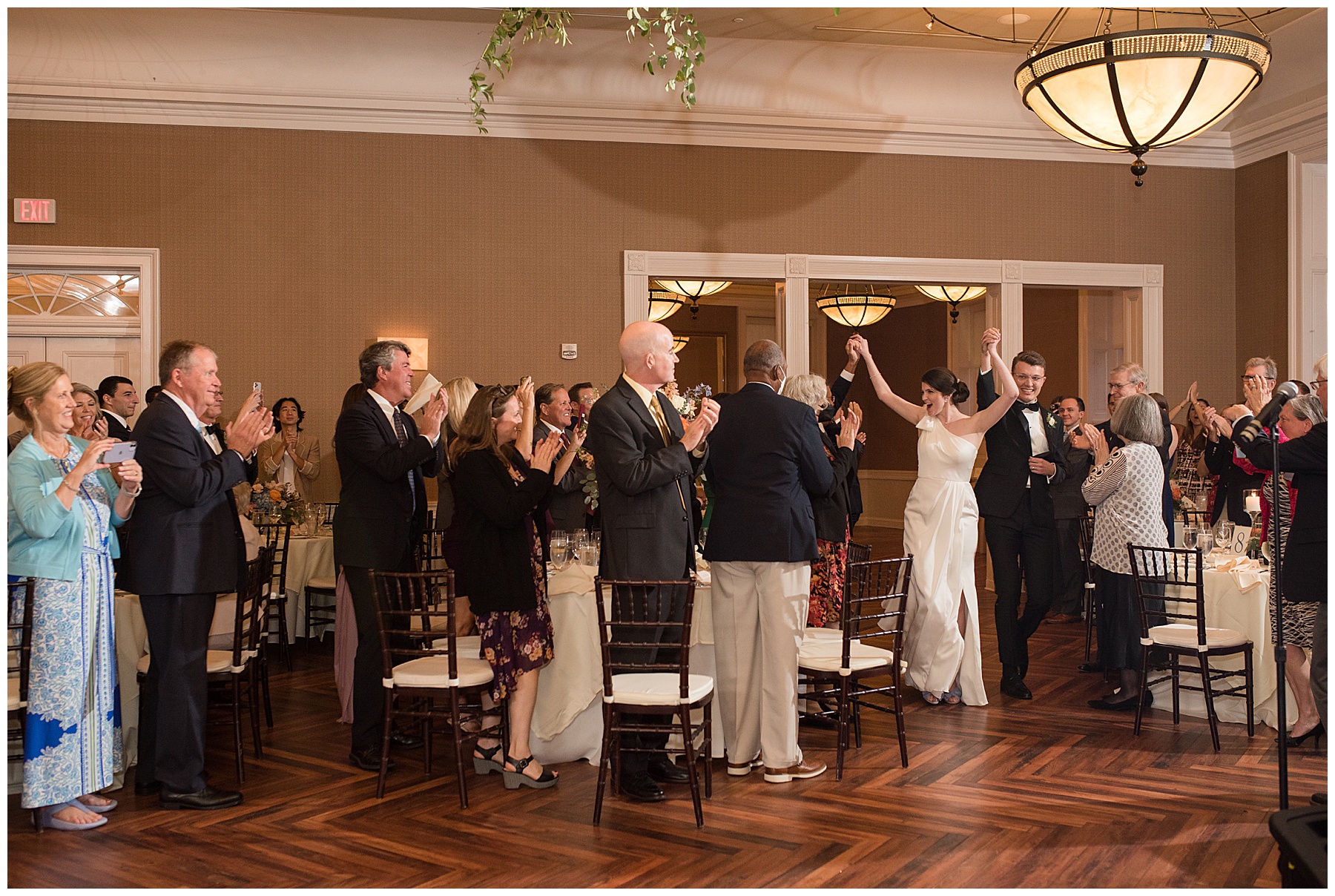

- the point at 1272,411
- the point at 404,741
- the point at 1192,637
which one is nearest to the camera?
the point at 1272,411

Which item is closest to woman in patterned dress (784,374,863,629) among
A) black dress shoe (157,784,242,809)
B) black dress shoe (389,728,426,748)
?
black dress shoe (389,728,426,748)

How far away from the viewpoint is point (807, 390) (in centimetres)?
529

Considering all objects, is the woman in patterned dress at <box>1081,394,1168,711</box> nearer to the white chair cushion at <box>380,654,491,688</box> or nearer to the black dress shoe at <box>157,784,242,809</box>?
the white chair cushion at <box>380,654,491,688</box>

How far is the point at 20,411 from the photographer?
3.85 m

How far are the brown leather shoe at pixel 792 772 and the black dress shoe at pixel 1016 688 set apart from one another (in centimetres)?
166

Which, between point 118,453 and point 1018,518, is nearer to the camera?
point 118,453

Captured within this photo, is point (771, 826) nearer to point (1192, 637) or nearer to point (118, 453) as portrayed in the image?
point (1192, 637)

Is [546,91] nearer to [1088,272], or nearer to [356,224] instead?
[356,224]

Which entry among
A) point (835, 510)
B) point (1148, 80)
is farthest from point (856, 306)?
point (1148, 80)

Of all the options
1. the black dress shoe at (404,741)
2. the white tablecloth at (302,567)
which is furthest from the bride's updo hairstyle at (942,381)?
the white tablecloth at (302,567)

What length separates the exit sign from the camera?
26.1 ft

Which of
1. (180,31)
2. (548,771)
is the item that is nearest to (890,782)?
(548,771)

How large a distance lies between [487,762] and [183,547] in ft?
4.90

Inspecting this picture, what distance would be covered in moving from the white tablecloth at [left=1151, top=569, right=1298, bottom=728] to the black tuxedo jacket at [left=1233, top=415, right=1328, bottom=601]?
0.84 metres
